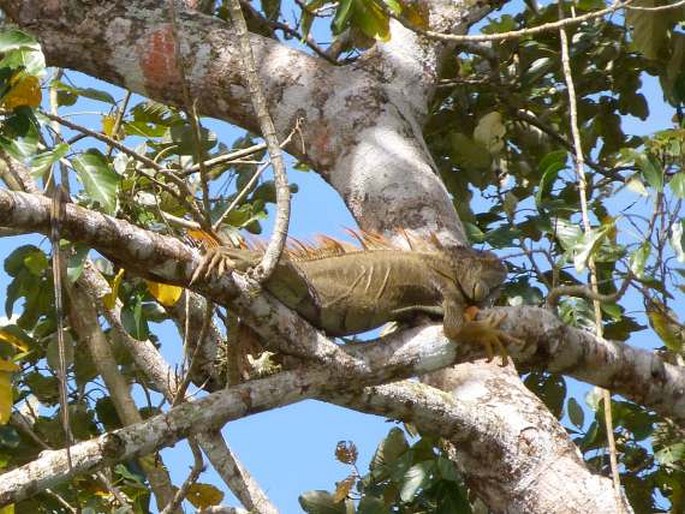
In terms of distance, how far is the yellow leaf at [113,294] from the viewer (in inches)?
159

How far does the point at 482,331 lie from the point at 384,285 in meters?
0.49

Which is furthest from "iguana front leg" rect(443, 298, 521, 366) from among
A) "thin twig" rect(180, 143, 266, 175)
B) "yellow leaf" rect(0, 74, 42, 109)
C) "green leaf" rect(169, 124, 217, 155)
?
"green leaf" rect(169, 124, 217, 155)

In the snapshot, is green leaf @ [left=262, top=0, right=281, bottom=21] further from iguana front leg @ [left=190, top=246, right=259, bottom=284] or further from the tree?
iguana front leg @ [left=190, top=246, right=259, bottom=284]

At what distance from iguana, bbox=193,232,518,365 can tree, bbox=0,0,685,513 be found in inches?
2.9

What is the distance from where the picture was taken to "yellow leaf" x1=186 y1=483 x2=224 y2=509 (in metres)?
4.37

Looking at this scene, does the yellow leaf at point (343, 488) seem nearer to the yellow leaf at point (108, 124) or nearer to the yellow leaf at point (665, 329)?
the yellow leaf at point (665, 329)

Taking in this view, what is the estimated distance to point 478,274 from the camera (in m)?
4.46

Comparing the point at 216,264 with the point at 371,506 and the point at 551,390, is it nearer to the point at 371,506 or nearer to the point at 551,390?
the point at 371,506

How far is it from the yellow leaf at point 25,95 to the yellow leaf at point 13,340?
840mm

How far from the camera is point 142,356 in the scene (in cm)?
459

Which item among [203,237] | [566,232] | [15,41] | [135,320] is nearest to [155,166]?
[203,237]

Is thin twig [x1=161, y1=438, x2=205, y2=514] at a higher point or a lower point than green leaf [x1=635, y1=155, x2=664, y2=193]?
lower

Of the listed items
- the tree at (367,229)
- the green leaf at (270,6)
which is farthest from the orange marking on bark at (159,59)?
the green leaf at (270,6)

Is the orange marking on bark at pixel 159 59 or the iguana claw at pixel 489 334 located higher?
the orange marking on bark at pixel 159 59
